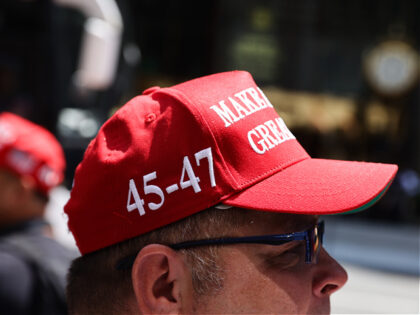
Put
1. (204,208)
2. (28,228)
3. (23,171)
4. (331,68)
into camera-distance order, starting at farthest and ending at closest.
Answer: (331,68) < (23,171) < (28,228) < (204,208)

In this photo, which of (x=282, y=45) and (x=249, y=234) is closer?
(x=249, y=234)

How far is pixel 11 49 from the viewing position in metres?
7.47

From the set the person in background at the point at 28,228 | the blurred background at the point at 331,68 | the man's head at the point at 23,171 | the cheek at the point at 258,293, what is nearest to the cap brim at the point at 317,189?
the cheek at the point at 258,293

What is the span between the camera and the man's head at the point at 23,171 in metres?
3.04

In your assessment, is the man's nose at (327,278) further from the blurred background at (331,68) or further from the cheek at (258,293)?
the blurred background at (331,68)

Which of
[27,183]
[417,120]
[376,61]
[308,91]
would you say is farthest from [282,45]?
[27,183]

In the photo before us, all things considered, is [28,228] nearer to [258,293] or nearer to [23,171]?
[23,171]

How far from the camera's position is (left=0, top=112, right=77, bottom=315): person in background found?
2.33 meters

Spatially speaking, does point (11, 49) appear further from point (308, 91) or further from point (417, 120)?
point (417, 120)

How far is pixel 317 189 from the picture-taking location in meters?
1.35

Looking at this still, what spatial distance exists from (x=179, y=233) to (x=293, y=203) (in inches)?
10.4

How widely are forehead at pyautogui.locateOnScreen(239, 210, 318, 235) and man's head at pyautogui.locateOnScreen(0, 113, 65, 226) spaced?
6.54ft

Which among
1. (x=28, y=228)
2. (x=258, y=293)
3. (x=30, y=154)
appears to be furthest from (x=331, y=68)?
(x=258, y=293)

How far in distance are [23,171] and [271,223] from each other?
6.94ft
